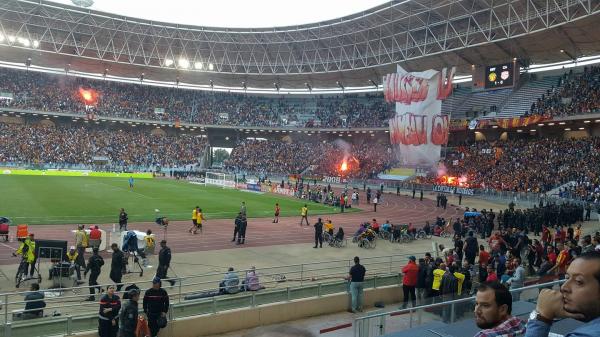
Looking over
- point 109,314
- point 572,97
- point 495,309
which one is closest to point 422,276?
point 109,314

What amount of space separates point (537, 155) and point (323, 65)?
3229 cm

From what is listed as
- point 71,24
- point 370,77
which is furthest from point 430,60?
point 71,24

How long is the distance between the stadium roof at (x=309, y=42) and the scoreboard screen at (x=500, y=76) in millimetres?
2839

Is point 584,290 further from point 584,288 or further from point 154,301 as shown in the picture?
point 154,301

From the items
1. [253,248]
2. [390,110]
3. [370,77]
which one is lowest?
[253,248]

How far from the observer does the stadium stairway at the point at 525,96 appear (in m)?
55.9

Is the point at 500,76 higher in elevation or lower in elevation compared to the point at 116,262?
higher

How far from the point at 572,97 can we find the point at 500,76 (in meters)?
9.65

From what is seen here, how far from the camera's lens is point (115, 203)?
32.6 meters

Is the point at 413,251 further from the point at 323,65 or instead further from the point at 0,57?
the point at 0,57

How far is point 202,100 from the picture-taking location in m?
85.6

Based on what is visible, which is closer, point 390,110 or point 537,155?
point 537,155

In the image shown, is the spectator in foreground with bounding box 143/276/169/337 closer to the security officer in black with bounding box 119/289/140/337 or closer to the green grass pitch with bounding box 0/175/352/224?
the security officer in black with bounding box 119/289/140/337

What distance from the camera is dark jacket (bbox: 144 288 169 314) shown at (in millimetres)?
9391
